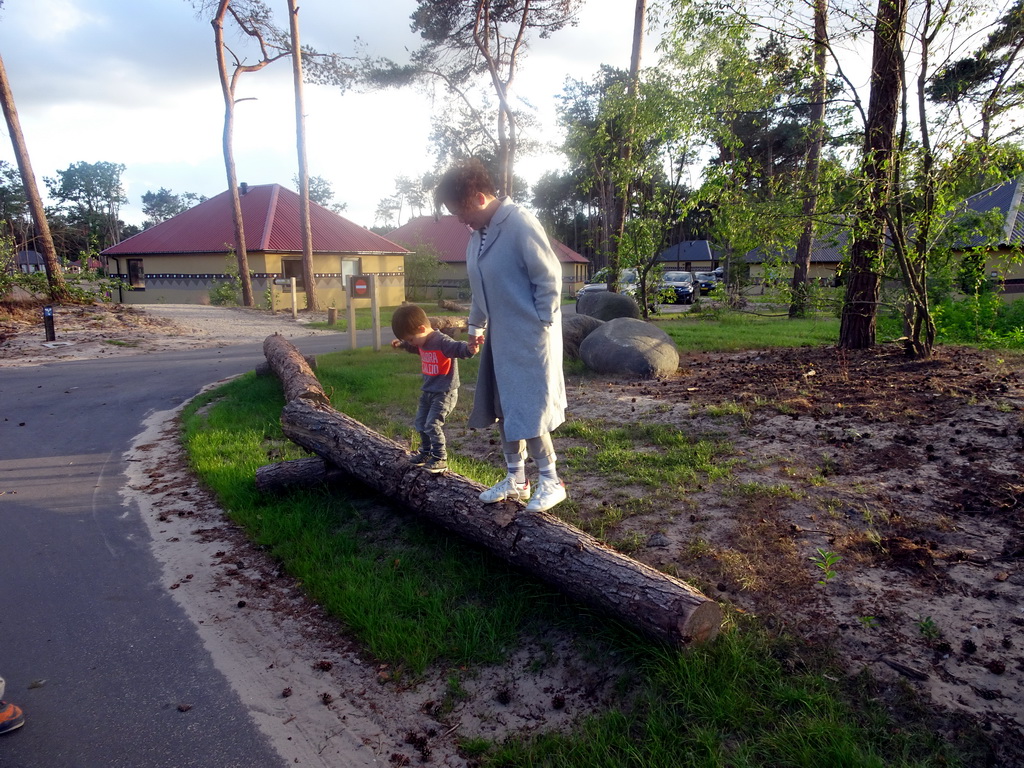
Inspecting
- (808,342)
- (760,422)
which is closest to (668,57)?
(808,342)

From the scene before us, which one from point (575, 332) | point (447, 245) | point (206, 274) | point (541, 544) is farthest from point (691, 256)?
point (541, 544)

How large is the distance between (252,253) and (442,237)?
16718 mm

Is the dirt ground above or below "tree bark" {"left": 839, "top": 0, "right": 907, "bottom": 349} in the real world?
below

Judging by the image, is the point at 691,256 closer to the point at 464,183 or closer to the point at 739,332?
the point at 739,332

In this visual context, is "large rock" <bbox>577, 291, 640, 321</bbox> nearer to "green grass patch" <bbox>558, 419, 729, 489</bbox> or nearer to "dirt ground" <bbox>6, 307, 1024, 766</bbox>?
A: "dirt ground" <bbox>6, 307, 1024, 766</bbox>

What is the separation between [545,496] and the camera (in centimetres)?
384

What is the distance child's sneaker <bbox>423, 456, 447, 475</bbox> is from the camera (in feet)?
15.0

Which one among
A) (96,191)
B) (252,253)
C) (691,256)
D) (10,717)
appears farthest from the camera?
(96,191)

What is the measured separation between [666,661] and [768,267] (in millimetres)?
7076

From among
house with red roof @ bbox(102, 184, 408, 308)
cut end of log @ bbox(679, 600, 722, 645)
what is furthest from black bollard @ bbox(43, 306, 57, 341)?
cut end of log @ bbox(679, 600, 722, 645)

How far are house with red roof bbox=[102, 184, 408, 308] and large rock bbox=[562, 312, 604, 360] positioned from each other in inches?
721

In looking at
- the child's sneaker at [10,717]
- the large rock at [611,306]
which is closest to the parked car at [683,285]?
the large rock at [611,306]

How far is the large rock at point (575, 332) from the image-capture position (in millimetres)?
11086

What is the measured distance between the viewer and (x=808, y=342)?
12.9 meters
